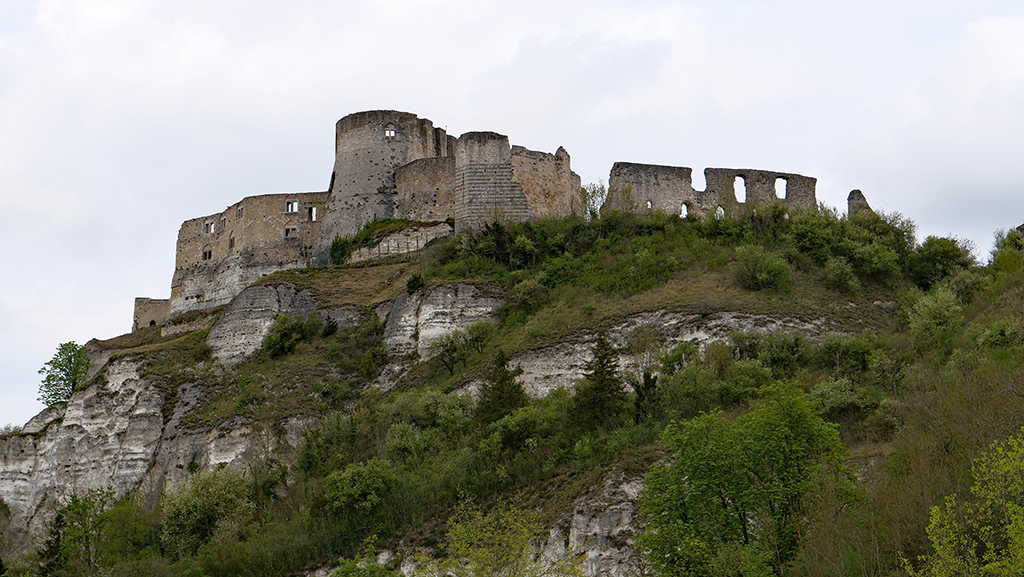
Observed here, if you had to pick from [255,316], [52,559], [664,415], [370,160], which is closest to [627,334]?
[664,415]

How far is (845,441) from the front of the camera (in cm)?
3384

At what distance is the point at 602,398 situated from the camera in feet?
125

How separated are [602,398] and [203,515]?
1547 cm

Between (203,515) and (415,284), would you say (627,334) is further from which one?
(203,515)

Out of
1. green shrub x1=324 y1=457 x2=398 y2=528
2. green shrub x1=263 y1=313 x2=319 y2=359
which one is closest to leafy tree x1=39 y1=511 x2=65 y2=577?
green shrub x1=324 y1=457 x2=398 y2=528

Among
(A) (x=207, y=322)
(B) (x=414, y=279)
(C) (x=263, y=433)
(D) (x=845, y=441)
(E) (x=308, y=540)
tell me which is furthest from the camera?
(A) (x=207, y=322)

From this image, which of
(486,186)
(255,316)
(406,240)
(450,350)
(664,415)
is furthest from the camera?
(406,240)

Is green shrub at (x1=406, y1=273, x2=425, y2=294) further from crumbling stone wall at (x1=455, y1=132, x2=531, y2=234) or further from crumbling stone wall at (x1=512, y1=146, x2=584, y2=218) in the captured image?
crumbling stone wall at (x1=512, y1=146, x2=584, y2=218)

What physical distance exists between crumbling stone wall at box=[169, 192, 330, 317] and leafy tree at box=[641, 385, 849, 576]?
39.7m

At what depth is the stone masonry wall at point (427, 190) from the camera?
58250 millimetres

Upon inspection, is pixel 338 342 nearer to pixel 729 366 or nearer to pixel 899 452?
pixel 729 366

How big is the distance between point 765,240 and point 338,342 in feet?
65.6

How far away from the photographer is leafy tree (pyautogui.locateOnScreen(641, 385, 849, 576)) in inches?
1043

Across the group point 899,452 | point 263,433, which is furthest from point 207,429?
point 899,452
